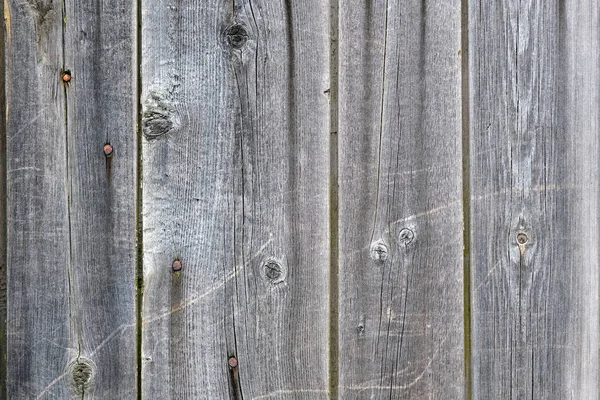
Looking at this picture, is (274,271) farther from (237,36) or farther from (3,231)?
(3,231)

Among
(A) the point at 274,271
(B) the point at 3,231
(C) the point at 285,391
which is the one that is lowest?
(C) the point at 285,391

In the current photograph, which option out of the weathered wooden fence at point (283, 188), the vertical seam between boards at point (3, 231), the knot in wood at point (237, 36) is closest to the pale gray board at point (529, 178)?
the weathered wooden fence at point (283, 188)

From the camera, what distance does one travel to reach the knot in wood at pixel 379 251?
5.42 feet

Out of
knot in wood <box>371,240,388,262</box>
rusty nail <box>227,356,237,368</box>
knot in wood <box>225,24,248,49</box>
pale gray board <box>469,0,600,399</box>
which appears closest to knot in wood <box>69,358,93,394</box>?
rusty nail <box>227,356,237,368</box>

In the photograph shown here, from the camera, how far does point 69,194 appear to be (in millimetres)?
1641

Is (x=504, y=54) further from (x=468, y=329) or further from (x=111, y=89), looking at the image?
(x=111, y=89)

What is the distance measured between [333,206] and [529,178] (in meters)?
0.56

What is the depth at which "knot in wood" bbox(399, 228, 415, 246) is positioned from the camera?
5.44ft

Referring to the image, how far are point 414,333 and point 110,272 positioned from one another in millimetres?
868

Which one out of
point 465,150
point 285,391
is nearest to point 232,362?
point 285,391

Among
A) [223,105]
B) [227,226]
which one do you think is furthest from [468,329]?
[223,105]

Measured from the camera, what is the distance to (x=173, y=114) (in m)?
1.64

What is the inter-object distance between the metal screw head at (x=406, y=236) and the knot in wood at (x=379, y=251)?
0.18 feet

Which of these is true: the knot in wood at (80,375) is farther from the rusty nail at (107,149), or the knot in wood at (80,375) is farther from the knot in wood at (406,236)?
the knot in wood at (406,236)
